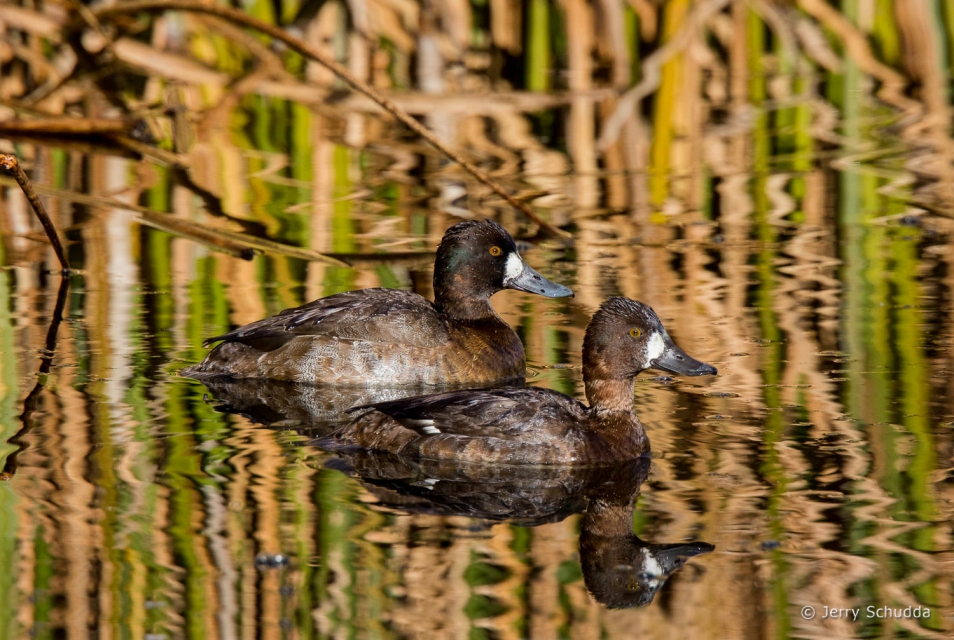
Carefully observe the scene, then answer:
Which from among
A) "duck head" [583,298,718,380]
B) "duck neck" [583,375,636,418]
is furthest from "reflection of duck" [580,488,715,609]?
"duck head" [583,298,718,380]

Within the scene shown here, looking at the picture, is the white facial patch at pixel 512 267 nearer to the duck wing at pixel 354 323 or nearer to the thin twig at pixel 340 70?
the duck wing at pixel 354 323

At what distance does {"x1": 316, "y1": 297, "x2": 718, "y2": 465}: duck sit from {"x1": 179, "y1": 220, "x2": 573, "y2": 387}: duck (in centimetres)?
129

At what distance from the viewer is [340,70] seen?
9695 millimetres

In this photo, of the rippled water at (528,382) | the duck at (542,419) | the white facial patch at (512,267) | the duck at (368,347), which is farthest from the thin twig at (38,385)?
the white facial patch at (512,267)

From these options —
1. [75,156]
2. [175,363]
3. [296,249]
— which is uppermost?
[75,156]

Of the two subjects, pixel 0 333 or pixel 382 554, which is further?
pixel 0 333

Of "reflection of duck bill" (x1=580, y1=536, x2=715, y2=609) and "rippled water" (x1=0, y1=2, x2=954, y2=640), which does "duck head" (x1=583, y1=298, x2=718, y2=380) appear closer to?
"rippled water" (x1=0, y1=2, x2=954, y2=640)

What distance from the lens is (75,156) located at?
14.0 metres

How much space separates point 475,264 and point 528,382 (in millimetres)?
1027

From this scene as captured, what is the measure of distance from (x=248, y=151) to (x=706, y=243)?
17.3ft

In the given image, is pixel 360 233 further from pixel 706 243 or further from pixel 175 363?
pixel 175 363

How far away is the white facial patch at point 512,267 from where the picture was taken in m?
9.38

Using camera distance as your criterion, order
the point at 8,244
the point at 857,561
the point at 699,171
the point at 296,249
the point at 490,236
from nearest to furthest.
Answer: the point at 857,561 → the point at 490,236 → the point at 296,249 → the point at 8,244 → the point at 699,171

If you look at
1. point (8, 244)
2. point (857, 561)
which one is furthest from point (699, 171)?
point (857, 561)
